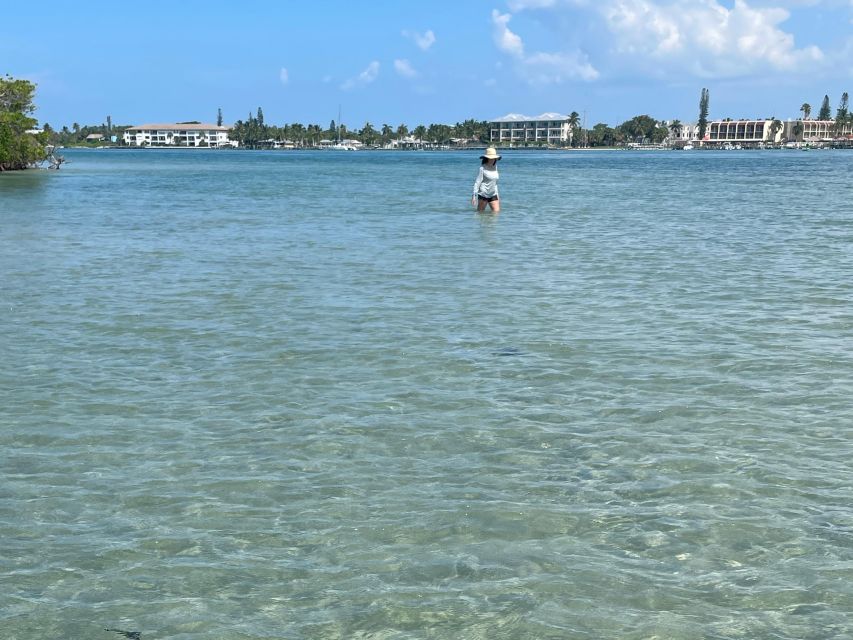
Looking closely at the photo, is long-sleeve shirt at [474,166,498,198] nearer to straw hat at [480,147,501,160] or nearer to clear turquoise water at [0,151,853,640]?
straw hat at [480,147,501,160]

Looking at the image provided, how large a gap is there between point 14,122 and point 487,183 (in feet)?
166

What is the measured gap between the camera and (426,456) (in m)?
8.34

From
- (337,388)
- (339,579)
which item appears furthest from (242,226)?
(339,579)

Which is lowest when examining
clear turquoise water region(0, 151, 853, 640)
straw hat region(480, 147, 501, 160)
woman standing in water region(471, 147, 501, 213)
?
clear turquoise water region(0, 151, 853, 640)

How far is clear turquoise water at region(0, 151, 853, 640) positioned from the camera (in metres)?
5.82

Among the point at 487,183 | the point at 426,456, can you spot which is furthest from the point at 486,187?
the point at 426,456

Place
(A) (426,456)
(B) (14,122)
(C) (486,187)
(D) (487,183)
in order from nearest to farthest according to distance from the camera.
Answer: (A) (426,456), (D) (487,183), (C) (486,187), (B) (14,122)

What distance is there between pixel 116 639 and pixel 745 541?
4.30 meters

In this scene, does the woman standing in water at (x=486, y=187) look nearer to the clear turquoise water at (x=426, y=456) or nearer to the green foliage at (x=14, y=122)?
the clear turquoise water at (x=426, y=456)

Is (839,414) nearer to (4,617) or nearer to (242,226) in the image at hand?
(4,617)

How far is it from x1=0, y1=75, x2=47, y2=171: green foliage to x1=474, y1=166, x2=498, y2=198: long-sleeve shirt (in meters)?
48.9

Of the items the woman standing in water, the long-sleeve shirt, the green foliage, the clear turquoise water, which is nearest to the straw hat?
the woman standing in water

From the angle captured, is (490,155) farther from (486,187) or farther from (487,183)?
(486,187)

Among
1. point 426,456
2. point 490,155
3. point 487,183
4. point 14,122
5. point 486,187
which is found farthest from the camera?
point 14,122
